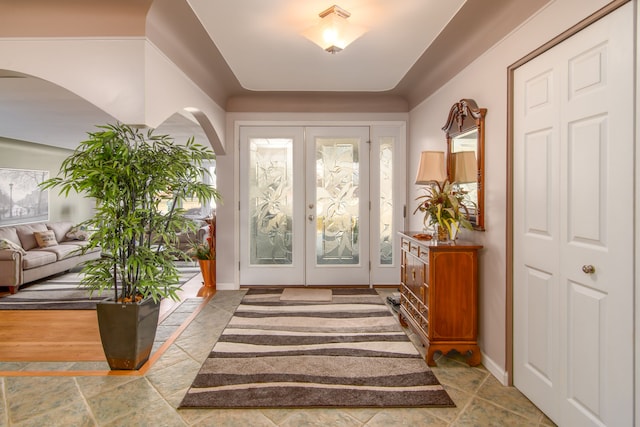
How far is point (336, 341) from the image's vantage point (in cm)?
306

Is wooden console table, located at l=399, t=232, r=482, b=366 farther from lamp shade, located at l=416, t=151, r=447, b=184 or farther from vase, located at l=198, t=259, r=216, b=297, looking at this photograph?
vase, located at l=198, t=259, r=216, b=297

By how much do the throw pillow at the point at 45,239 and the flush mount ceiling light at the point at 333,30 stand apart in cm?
606

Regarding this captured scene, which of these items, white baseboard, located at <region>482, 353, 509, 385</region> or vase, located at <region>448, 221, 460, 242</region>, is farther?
vase, located at <region>448, 221, 460, 242</region>

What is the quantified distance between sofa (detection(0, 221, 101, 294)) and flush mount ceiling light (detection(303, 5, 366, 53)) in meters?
3.58

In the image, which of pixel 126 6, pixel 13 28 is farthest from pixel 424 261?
pixel 13 28

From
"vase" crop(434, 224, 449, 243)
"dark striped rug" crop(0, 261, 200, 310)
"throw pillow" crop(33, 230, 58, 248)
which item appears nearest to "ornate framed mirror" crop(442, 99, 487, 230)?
"vase" crop(434, 224, 449, 243)

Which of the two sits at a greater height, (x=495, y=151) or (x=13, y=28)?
(x=13, y=28)

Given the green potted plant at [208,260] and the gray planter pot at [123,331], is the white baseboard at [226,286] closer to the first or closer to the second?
the green potted plant at [208,260]

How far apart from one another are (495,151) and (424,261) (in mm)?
968

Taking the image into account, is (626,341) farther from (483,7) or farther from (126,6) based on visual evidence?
(126,6)

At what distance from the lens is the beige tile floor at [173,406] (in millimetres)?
1992

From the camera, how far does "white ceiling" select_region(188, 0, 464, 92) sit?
2305 mm

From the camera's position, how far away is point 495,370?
2.49 metres

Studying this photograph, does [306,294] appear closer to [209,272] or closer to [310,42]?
[209,272]
